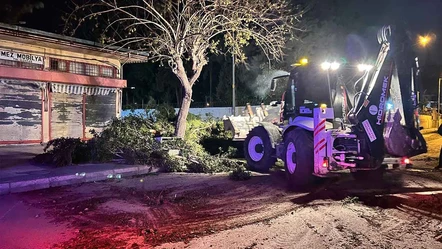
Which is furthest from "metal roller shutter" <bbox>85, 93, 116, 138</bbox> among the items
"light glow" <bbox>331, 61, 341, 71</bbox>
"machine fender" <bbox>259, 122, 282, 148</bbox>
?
"light glow" <bbox>331, 61, 341, 71</bbox>

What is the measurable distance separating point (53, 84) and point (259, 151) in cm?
1043

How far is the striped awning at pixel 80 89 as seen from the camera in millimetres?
17625

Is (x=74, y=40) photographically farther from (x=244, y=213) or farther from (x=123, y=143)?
(x=244, y=213)

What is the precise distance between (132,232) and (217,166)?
249 inches

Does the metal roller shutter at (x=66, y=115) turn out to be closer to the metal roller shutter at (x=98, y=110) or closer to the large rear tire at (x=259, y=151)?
the metal roller shutter at (x=98, y=110)

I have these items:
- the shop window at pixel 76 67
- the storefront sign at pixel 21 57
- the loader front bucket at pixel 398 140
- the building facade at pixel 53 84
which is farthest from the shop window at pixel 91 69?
the loader front bucket at pixel 398 140

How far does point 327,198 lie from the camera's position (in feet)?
26.1

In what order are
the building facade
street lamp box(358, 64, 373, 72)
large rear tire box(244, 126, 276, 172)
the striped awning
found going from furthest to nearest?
the striped awning < the building facade < large rear tire box(244, 126, 276, 172) < street lamp box(358, 64, 373, 72)

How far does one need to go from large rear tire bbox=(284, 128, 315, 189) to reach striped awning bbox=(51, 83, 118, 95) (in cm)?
1216

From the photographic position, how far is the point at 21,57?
629 inches

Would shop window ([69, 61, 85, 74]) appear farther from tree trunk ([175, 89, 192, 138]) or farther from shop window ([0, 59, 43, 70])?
tree trunk ([175, 89, 192, 138])

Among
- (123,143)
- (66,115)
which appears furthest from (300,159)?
(66,115)

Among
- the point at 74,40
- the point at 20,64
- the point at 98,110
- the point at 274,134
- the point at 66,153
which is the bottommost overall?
the point at 66,153

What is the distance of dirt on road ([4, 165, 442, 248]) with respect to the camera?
17.7ft
